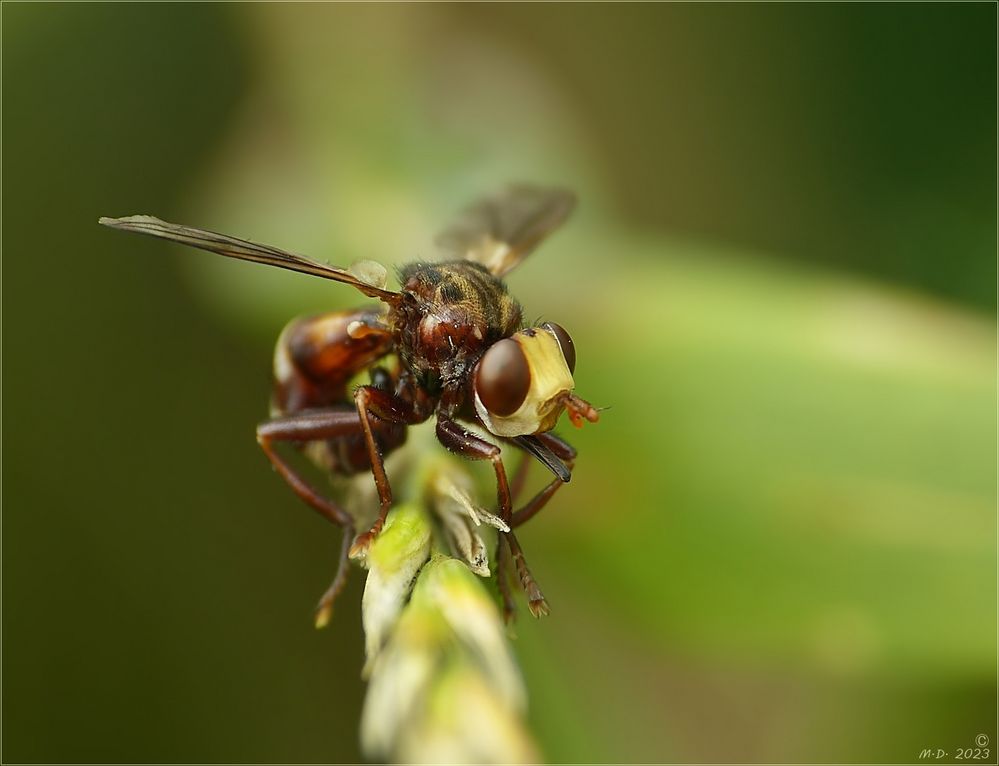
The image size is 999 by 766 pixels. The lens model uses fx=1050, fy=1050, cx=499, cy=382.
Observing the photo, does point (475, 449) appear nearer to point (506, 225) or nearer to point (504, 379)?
point (504, 379)

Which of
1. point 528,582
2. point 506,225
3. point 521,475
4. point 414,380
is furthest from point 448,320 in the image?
point 506,225

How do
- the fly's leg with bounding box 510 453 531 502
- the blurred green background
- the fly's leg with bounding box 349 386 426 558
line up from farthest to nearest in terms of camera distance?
the blurred green background → the fly's leg with bounding box 510 453 531 502 → the fly's leg with bounding box 349 386 426 558

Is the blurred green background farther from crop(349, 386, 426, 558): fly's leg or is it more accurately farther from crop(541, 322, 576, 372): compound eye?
crop(541, 322, 576, 372): compound eye

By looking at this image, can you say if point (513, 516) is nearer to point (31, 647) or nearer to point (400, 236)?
point (400, 236)

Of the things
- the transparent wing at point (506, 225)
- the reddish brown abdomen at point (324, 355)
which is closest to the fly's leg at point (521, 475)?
the reddish brown abdomen at point (324, 355)

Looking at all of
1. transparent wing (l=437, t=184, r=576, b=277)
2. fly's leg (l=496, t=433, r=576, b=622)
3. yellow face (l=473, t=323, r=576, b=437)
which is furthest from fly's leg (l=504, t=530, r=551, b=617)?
transparent wing (l=437, t=184, r=576, b=277)

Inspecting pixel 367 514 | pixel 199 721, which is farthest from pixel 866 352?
pixel 199 721

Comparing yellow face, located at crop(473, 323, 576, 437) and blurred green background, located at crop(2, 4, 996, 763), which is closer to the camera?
yellow face, located at crop(473, 323, 576, 437)
